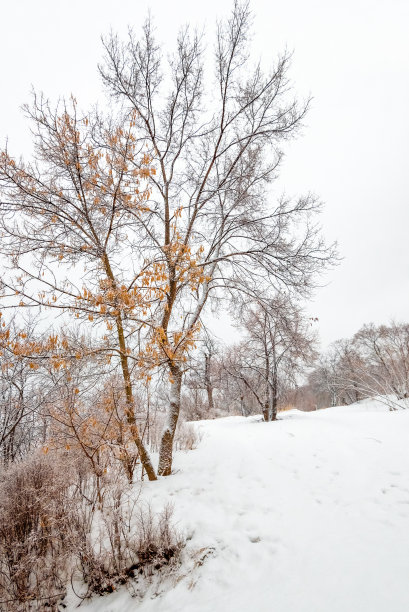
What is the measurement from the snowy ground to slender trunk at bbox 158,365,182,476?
0.29 meters

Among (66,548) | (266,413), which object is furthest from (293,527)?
(266,413)

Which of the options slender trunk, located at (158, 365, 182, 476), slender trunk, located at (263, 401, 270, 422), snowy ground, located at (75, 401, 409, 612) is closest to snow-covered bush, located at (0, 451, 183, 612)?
snowy ground, located at (75, 401, 409, 612)

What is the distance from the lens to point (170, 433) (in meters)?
4.78

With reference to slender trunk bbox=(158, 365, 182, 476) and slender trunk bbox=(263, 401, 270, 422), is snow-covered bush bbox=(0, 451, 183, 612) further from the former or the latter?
slender trunk bbox=(263, 401, 270, 422)

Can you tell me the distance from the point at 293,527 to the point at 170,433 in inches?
96.4

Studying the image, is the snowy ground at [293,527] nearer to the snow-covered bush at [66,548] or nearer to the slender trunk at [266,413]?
the snow-covered bush at [66,548]

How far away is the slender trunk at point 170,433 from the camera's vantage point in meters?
4.64

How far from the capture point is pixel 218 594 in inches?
99.5

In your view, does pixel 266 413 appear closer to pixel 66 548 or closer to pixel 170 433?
pixel 170 433

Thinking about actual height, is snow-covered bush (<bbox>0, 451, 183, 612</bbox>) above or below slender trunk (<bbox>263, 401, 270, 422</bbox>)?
below

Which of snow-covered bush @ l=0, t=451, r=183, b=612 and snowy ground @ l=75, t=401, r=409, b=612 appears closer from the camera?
snowy ground @ l=75, t=401, r=409, b=612

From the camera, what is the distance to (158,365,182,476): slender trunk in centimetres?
464

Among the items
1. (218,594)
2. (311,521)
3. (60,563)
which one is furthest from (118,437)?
(311,521)

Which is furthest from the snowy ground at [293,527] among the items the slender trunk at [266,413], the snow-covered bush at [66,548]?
the slender trunk at [266,413]
